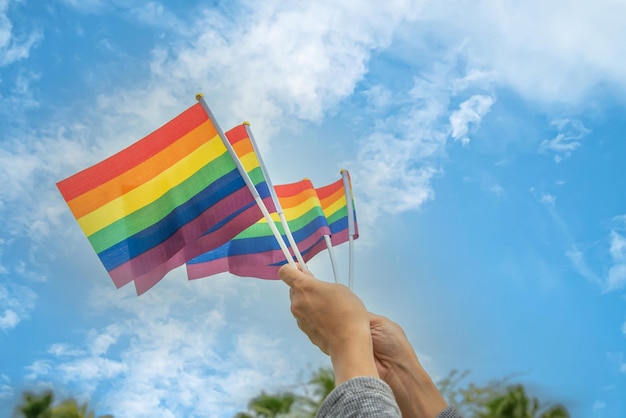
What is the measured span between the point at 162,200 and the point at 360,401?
3.33 meters

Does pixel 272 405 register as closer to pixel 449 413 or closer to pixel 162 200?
pixel 162 200

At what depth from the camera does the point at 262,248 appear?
511cm

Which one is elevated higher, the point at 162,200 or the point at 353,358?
the point at 162,200

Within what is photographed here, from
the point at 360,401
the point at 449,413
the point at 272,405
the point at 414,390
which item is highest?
the point at 272,405

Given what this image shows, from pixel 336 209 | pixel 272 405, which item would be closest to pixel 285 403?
pixel 272 405

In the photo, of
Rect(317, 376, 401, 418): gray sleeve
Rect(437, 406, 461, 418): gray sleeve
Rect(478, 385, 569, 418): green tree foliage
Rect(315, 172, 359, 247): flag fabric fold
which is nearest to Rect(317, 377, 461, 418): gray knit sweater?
Rect(317, 376, 401, 418): gray sleeve

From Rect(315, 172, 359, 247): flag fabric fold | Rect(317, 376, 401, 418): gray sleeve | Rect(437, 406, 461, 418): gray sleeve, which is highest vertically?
Rect(315, 172, 359, 247): flag fabric fold

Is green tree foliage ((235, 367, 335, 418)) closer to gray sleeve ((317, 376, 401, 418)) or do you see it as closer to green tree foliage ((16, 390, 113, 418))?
green tree foliage ((16, 390, 113, 418))

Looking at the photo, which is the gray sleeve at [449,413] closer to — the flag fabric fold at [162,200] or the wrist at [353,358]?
the wrist at [353,358]

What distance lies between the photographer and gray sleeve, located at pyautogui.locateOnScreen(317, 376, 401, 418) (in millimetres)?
1356

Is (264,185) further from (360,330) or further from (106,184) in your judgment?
(360,330)

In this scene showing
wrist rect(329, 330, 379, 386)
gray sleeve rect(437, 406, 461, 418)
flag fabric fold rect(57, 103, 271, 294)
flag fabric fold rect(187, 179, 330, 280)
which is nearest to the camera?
wrist rect(329, 330, 379, 386)

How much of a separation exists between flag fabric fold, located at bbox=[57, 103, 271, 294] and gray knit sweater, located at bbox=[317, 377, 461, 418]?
10.3 feet

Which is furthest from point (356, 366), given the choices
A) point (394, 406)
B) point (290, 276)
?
point (290, 276)
